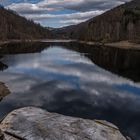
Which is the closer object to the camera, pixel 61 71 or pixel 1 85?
pixel 1 85

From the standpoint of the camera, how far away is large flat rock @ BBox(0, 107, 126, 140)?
1817 centimetres

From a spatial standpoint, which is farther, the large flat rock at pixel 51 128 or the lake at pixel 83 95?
the lake at pixel 83 95

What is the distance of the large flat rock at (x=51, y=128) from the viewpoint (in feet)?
59.6

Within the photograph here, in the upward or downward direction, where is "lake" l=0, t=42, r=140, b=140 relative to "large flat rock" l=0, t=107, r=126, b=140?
downward

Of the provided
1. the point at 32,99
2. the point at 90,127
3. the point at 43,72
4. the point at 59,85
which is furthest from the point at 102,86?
the point at 90,127

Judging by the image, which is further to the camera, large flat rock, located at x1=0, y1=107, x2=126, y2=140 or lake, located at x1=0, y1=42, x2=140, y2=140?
lake, located at x1=0, y1=42, x2=140, y2=140

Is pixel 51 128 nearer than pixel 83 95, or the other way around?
pixel 51 128

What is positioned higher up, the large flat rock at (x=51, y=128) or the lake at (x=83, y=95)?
the large flat rock at (x=51, y=128)

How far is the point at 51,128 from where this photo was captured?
18969mm

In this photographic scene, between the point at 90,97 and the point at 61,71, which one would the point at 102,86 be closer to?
the point at 90,97

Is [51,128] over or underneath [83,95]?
over

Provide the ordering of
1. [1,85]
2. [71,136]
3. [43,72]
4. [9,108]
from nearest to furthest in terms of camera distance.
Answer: [71,136]
[9,108]
[1,85]
[43,72]

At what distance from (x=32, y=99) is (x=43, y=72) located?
1107 inches

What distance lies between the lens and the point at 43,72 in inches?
2793
